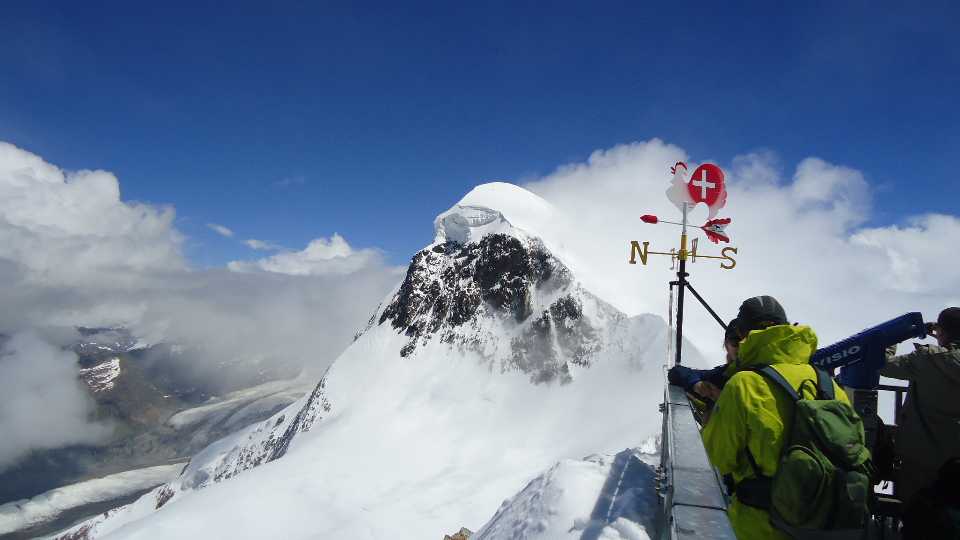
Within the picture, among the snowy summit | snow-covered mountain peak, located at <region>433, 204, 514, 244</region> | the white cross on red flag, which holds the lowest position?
the snowy summit

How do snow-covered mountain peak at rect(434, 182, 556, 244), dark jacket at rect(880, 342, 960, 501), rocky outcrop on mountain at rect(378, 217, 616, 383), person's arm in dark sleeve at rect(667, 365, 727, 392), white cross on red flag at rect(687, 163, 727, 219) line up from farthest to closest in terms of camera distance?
snow-covered mountain peak at rect(434, 182, 556, 244)
rocky outcrop on mountain at rect(378, 217, 616, 383)
white cross on red flag at rect(687, 163, 727, 219)
dark jacket at rect(880, 342, 960, 501)
person's arm in dark sleeve at rect(667, 365, 727, 392)

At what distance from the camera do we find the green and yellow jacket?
3.86 metres

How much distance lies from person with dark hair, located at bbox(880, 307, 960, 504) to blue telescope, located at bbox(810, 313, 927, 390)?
0.25 m

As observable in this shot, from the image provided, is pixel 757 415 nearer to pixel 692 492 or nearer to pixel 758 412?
pixel 758 412

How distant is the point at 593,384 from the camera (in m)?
47.3

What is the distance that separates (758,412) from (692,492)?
1122 millimetres

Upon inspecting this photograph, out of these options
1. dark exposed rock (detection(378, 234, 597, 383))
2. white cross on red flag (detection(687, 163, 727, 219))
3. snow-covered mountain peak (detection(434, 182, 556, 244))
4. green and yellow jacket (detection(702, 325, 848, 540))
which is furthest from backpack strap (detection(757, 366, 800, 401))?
snow-covered mountain peak (detection(434, 182, 556, 244))

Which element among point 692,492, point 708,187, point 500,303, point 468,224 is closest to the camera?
point 692,492

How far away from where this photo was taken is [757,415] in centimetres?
388

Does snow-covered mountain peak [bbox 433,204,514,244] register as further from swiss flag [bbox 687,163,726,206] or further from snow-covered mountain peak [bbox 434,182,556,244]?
swiss flag [bbox 687,163,726,206]

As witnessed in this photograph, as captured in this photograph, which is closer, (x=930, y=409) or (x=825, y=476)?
(x=825, y=476)

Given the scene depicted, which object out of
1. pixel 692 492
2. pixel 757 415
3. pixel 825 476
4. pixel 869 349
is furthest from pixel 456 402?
pixel 692 492

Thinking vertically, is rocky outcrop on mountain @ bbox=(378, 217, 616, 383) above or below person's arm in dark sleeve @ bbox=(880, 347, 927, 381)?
above

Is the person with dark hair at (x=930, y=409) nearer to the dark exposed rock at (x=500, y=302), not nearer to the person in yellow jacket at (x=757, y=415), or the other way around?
the person in yellow jacket at (x=757, y=415)
